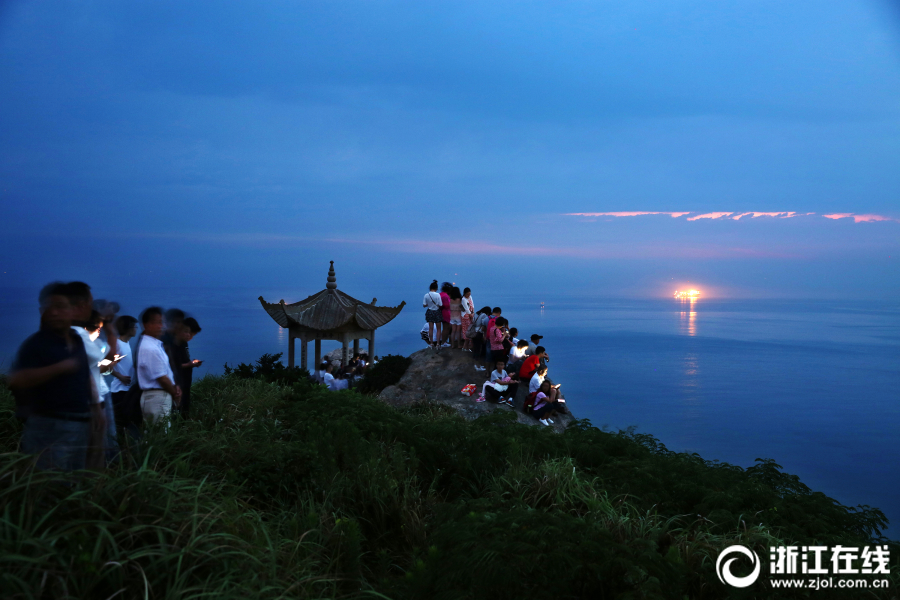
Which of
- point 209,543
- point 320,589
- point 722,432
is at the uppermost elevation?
point 209,543

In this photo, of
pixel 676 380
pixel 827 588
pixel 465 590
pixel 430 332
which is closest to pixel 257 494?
pixel 465 590

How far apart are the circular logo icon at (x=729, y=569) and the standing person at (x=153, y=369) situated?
5.29 metres

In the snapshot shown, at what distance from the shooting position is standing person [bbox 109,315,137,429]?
5839 mm

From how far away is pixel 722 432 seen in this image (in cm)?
7494

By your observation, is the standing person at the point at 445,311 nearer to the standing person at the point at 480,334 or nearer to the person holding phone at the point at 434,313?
the person holding phone at the point at 434,313

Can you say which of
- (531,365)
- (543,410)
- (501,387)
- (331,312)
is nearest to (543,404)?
(543,410)

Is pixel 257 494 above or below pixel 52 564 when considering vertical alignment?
below

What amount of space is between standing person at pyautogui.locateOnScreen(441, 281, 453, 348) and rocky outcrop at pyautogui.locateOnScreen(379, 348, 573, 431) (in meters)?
0.50

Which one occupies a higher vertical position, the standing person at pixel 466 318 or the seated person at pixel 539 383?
the standing person at pixel 466 318

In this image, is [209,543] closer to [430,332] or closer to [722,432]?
[430,332]

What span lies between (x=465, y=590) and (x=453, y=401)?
13.7m

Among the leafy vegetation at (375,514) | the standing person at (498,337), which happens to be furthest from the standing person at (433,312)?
the leafy vegetation at (375,514)

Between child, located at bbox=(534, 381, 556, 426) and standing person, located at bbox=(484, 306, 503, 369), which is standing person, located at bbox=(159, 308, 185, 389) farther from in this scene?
standing person, located at bbox=(484, 306, 503, 369)

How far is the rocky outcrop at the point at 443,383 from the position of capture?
16.5 m
